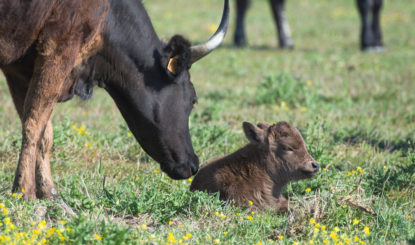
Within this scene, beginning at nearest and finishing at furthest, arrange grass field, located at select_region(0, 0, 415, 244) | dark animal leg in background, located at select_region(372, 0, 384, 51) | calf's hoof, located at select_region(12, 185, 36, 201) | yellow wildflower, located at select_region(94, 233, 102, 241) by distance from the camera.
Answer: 1. yellow wildflower, located at select_region(94, 233, 102, 241)
2. grass field, located at select_region(0, 0, 415, 244)
3. calf's hoof, located at select_region(12, 185, 36, 201)
4. dark animal leg in background, located at select_region(372, 0, 384, 51)

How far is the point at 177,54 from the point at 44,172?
4.97 ft

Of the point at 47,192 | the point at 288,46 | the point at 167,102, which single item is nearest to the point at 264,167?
the point at 167,102

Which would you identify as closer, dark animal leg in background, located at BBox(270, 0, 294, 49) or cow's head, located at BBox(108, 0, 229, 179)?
cow's head, located at BBox(108, 0, 229, 179)

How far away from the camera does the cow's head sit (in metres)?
5.20

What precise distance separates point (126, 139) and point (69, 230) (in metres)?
3.04

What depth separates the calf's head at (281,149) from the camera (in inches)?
220

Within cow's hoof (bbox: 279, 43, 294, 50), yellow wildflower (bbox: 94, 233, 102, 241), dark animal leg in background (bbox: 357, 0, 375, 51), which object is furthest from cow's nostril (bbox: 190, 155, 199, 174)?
dark animal leg in background (bbox: 357, 0, 375, 51)

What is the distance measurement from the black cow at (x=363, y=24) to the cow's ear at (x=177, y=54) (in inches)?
417

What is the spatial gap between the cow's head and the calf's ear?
549 millimetres

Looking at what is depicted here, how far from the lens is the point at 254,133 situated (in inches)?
222

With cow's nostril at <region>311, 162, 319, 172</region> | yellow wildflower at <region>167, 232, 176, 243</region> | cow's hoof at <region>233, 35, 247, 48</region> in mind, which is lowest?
yellow wildflower at <region>167, 232, 176, 243</region>

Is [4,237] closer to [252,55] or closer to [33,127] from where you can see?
[33,127]

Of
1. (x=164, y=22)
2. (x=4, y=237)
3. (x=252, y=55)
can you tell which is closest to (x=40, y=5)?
(x=4, y=237)

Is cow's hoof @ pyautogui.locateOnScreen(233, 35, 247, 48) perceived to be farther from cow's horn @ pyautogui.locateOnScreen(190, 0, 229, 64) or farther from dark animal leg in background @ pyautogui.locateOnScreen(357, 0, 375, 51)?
cow's horn @ pyautogui.locateOnScreen(190, 0, 229, 64)
